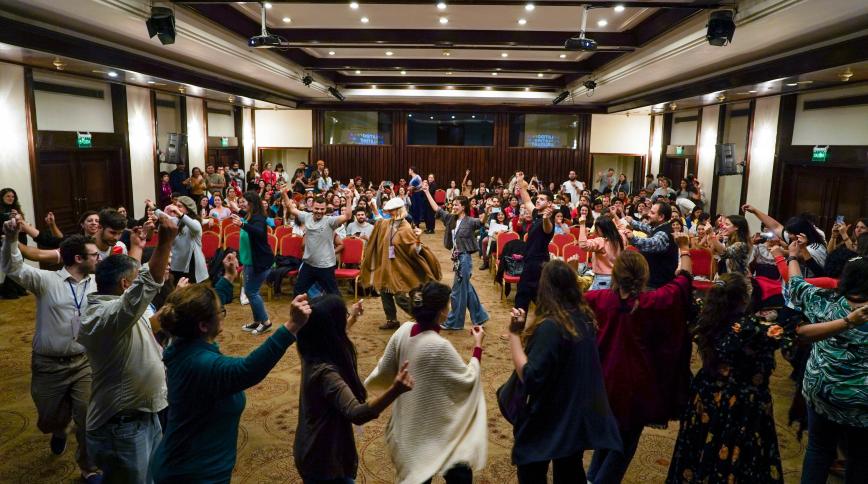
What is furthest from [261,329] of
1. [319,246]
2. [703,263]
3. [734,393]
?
[703,263]

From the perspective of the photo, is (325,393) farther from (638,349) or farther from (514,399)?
(638,349)

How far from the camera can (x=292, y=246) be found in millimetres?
8180

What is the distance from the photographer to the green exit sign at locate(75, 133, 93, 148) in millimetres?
10281

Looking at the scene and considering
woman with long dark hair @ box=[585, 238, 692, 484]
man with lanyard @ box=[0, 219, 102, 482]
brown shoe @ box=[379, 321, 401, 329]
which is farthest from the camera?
brown shoe @ box=[379, 321, 401, 329]

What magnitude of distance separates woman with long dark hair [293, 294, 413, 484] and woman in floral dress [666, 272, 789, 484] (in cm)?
179

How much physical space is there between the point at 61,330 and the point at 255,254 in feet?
9.81

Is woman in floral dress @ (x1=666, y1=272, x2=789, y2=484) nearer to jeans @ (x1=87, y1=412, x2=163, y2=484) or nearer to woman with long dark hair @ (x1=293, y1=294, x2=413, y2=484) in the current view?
woman with long dark hair @ (x1=293, y1=294, x2=413, y2=484)

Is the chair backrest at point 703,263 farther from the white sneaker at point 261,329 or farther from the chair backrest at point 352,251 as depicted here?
the white sneaker at point 261,329

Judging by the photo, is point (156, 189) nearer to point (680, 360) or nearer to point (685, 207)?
point (685, 207)

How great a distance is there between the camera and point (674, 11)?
7.93m

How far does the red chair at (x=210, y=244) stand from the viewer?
8344mm

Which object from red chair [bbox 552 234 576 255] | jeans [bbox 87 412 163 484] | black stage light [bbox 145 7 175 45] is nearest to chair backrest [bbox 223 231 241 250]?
black stage light [bbox 145 7 175 45]

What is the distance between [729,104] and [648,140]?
5658mm

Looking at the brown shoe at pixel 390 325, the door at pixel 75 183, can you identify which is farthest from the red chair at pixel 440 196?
the brown shoe at pixel 390 325
